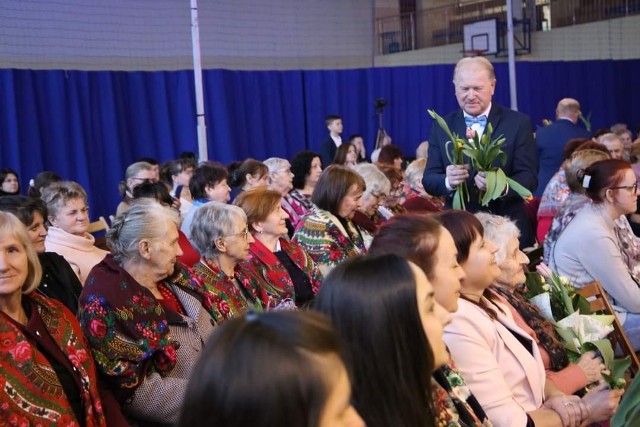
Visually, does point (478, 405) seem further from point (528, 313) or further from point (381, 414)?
point (528, 313)

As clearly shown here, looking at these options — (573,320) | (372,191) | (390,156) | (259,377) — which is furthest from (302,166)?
(259,377)

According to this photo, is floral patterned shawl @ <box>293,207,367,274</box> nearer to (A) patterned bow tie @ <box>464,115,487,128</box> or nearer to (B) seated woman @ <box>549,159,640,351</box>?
(A) patterned bow tie @ <box>464,115,487,128</box>

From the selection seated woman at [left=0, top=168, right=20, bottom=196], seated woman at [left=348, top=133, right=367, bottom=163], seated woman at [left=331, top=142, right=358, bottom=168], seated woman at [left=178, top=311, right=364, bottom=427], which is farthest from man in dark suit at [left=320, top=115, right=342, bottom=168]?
seated woman at [left=178, top=311, right=364, bottom=427]

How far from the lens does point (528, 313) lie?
9.69ft

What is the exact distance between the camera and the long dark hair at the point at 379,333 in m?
1.62

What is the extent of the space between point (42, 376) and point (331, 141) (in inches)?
313

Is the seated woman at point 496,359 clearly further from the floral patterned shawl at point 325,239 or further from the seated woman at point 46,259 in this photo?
the seated woman at point 46,259

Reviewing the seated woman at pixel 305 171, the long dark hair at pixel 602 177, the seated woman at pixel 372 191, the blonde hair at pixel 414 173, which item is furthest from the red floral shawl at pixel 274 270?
the blonde hair at pixel 414 173

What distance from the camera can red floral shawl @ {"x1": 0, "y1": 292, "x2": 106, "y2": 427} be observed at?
2154 mm

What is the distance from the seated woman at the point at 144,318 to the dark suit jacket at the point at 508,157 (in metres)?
1.54

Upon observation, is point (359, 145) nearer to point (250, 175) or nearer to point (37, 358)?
point (250, 175)

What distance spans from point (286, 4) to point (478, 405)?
9484 mm

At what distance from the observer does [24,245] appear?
2492mm

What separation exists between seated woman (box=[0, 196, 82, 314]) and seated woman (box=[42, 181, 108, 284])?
0.28 metres
